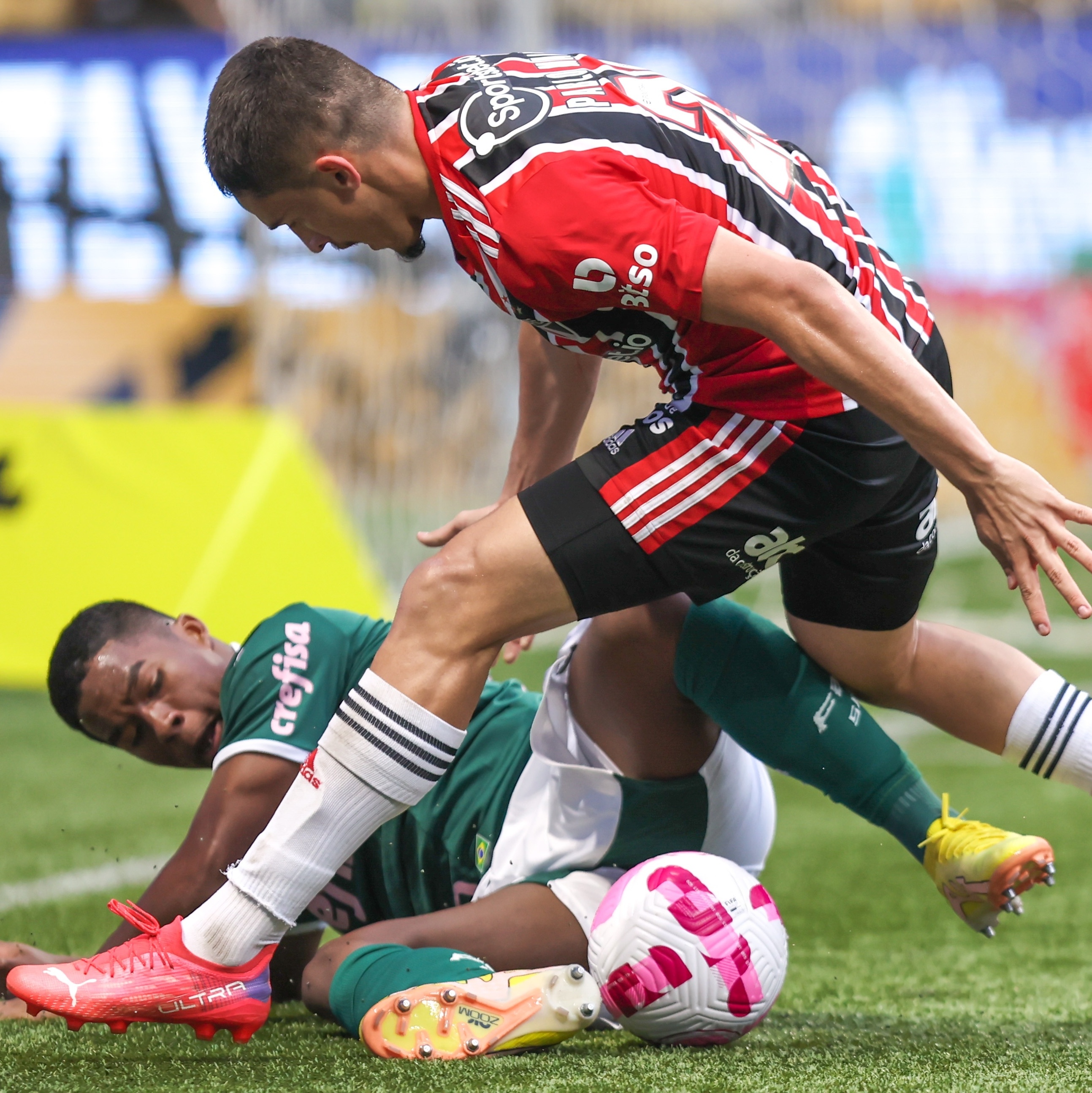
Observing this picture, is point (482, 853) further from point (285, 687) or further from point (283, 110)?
point (283, 110)

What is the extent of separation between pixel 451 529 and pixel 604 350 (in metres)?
0.58

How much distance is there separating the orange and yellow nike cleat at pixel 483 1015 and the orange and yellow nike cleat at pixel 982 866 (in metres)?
0.62

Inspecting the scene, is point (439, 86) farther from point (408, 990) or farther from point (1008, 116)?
point (1008, 116)

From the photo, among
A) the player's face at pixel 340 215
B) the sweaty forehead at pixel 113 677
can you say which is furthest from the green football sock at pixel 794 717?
the sweaty forehead at pixel 113 677

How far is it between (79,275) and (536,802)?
31.9 ft

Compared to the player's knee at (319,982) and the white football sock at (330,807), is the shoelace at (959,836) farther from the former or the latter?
the player's knee at (319,982)

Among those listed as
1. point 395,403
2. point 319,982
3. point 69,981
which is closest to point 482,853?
point 319,982

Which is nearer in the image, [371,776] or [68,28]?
[371,776]

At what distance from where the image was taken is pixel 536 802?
2.48m

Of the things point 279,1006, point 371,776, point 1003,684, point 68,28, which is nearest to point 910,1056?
point 1003,684

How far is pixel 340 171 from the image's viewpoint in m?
2.02

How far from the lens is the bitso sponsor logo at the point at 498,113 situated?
1947 millimetres

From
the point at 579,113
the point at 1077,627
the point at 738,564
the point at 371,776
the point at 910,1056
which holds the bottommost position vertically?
the point at 1077,627

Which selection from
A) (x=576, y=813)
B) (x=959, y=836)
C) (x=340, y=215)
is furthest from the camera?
(x=576, y=813)
